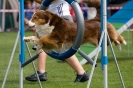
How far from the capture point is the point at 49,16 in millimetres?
4891

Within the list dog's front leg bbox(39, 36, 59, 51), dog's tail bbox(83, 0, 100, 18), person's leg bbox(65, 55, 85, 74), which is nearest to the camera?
dog's front leg bbox(39, 36, 59, 51)

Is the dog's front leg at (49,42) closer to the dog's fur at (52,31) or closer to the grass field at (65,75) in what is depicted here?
the dog's fur at (52,31)

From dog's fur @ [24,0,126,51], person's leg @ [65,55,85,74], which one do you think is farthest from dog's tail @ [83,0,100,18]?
person's leg @ [65,55,85,74]

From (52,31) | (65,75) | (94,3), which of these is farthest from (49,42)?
(65,75)

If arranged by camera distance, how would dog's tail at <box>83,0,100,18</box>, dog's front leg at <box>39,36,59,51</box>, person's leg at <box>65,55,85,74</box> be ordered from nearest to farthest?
dog's front leg at <box>39,36,59,51</box>, dog's tail at <box>83,0,100,18</box>, person's leg at <box>65,55,85,74</box>

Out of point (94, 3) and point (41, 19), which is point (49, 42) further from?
point (94, 3)

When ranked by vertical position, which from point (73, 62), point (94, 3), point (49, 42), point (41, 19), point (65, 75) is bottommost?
point (65, 75)

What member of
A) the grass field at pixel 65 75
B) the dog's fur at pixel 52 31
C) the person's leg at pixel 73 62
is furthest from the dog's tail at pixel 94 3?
the grass field at pixel 65 75

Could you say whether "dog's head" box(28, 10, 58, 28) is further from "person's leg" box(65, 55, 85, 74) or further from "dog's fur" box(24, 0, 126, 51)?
"person's leg" box(65, 55, 85, 74)

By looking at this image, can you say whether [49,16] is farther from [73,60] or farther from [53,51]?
[73,60]

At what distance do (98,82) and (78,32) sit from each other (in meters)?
2.15

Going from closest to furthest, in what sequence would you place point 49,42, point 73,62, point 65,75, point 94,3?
point 49,42 → point 94,3 → point 73,62 → point 65,75

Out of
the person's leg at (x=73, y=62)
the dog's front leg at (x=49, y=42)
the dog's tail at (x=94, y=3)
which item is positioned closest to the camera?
the dog's front leg at (x=49, y=42)

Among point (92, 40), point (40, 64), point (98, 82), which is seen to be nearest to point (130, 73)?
point (98, 82)
